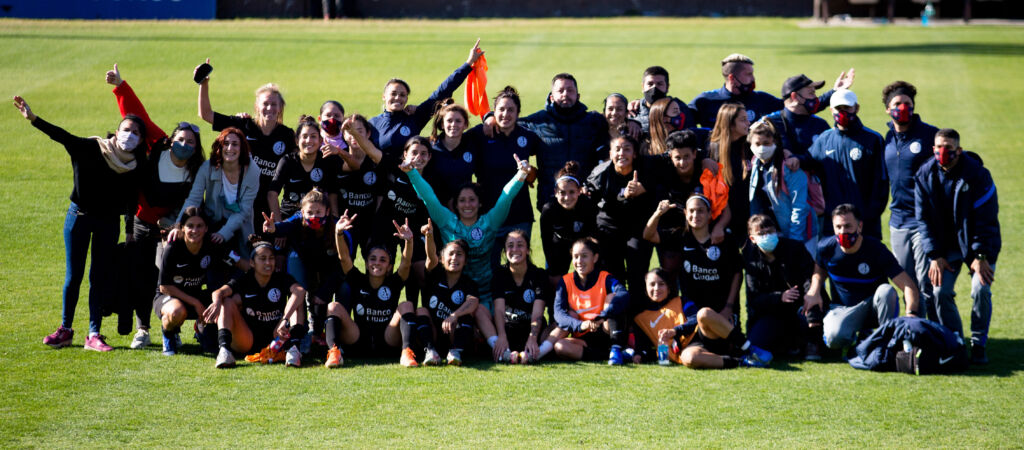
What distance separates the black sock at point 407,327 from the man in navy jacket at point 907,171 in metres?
3.55

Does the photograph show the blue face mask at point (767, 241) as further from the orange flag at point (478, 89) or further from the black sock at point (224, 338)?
the black sock at point (224, 338)

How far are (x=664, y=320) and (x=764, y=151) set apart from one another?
137cm

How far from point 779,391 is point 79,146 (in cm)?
504

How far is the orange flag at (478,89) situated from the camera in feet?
30.3

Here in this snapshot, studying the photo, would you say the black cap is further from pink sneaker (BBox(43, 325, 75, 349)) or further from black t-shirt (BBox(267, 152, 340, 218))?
pink sneaker (BBox(43, 325, 75, 349))

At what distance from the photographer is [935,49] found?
24750 millimetres

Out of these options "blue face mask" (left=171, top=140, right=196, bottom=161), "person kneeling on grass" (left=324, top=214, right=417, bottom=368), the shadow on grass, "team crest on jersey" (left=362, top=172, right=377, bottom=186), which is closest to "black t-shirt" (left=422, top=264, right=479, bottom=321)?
"person kneeling on grass" (left=324, top=214, right=417, bottom=368)

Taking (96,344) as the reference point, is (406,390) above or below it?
below

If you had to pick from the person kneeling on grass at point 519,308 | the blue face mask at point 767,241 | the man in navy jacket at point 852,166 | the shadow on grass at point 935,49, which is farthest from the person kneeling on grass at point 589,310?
the shadow on grass at point 935,49

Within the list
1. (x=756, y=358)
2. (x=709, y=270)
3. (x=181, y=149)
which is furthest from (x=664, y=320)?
(x=181, y=149)

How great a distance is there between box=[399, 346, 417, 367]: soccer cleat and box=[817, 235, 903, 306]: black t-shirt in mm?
2901

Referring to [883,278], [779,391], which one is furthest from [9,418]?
[883,278]

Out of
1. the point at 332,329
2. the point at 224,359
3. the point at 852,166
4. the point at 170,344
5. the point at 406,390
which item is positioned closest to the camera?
the point at 406,390

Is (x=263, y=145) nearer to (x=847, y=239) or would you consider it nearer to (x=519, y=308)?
(x=519, y=308)
